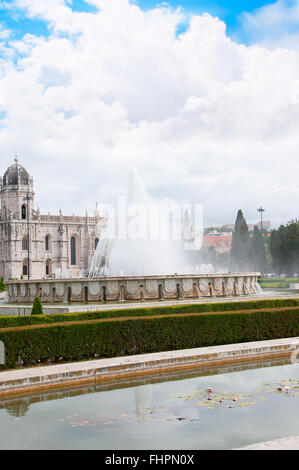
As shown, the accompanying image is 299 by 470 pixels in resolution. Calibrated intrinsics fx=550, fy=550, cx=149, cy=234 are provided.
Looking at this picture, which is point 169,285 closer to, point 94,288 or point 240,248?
point 94,288

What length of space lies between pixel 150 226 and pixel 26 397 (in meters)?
20.3

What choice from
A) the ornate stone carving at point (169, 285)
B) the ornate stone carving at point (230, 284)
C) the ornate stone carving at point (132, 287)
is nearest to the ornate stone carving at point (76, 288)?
the ornate stone carving at point (132, 287)

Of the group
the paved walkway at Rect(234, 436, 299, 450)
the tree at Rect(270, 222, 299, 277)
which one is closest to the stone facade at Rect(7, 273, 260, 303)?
the paved walkway at Rect(234, 436, 299, 450)

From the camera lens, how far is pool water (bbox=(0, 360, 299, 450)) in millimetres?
6520

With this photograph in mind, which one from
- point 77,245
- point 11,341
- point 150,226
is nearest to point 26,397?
point 11,341

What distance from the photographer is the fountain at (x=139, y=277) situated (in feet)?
68.4

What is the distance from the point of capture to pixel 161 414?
24.9 feet

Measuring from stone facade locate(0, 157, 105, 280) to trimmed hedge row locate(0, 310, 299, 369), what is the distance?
174 feet

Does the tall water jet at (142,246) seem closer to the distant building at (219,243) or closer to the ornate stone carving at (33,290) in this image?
the ornate stone carving at (33,290)

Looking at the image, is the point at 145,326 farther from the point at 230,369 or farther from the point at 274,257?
the point at 274,257

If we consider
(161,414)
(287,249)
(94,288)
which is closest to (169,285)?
(94,288)

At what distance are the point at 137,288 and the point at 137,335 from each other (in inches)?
328

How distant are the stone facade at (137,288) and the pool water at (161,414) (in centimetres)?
1067

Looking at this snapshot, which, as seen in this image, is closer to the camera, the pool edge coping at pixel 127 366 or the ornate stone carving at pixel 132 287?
the pool edge coping at pixel 127 366
